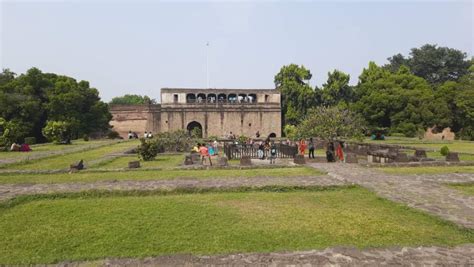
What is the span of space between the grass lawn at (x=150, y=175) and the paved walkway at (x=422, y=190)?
117 cm

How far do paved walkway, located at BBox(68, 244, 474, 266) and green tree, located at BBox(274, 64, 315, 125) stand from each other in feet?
101

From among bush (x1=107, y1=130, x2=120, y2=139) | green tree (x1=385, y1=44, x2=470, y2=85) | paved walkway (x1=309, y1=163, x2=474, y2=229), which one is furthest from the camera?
green tree (x1=385, y1=44, x2=470, y2=85)

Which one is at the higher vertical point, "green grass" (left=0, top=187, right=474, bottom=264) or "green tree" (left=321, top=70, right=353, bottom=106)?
"green tree" (left=321, top=70, right=353, bottom=106)

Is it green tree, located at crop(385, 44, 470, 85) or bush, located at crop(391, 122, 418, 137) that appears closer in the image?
bush, located at crop(391, 122, 418, 137)

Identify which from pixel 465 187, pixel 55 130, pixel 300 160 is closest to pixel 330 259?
pixel 465 187

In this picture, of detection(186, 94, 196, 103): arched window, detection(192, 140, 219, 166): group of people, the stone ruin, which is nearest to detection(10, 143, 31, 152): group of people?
detection(192, 140, 219, 166): group of people

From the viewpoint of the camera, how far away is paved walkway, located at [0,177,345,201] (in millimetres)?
7348

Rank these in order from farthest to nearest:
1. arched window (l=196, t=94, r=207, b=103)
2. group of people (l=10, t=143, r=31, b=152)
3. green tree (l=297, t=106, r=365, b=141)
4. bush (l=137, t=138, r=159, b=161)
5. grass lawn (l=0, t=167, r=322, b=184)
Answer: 1. arched window (l=196, t=94, r=207, b=103)
2. group of people (l=10, t=143, r=31, b=152)
3. green tree (l=297, t=106, r=365, b=141)
4. bush (l=137, t=138, r=159, b=161)
5. grass lawn (l=0, t=167, r=322, b=184)

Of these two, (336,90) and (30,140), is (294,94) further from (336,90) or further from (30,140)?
(30,140)

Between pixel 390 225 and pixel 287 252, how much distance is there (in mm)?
1894

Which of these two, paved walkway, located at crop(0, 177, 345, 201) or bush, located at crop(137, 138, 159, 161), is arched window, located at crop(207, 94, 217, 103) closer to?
bush, located at crop(137, 138, 159, 161)

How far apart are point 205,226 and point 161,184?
322cm

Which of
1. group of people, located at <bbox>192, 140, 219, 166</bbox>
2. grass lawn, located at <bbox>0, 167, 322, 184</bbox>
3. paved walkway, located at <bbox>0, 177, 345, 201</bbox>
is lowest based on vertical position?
paved walkway, located at <bbox>0, 177, 345, 201</bbox>

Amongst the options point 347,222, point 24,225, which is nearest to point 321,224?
point 347,222
